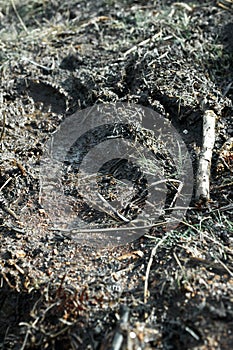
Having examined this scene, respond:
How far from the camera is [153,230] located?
215 centimetres

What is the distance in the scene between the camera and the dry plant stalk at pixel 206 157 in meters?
2.21

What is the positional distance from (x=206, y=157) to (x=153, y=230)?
44 centimetres

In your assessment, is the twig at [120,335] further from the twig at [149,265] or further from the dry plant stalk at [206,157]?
the dry plant stalk at [206,157]

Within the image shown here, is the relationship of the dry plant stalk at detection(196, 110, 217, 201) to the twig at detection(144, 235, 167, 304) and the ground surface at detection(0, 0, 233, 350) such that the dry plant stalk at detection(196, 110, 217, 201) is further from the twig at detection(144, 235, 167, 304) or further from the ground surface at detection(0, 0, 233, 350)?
the twig at detection(144, 235, 167, 304)

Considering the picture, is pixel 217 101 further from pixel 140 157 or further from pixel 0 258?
pixel 0 258

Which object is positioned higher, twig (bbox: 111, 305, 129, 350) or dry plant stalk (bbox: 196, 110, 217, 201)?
dry plant stalk (bbox: 196, 110, 217, 201)

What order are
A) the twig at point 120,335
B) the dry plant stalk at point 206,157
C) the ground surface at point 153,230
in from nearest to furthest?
the twig at point 120,335 → the ground surface at point 153,230 → the dry plant stalk at point 206,157

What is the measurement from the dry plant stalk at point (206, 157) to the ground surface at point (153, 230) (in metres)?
0.06

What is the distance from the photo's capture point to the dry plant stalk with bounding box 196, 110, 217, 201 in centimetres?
221

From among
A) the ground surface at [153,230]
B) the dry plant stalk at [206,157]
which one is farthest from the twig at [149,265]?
the dry plant stalk at [206,157]

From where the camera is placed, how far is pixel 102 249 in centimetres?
214

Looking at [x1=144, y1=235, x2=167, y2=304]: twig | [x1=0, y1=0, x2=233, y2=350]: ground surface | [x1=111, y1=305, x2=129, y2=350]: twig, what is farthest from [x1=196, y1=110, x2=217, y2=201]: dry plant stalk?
[x1=111, y1=305, x2=129, y2=350]: twig

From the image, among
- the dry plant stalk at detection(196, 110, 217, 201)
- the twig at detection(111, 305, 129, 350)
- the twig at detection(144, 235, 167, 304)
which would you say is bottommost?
the twig at detection(111, 305, 129, 350)

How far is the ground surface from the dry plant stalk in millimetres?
58
